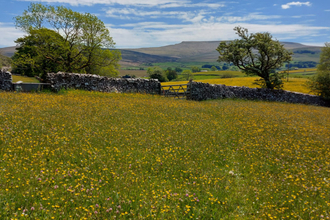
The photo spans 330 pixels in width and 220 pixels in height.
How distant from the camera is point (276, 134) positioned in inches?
476

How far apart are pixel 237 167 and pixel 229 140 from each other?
2783 mm

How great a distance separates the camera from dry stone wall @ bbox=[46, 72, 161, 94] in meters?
20.2

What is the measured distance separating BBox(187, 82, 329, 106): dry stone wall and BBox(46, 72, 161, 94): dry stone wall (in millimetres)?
4779

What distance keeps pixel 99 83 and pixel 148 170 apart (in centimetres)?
1797

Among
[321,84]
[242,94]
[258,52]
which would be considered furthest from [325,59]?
[242,94]

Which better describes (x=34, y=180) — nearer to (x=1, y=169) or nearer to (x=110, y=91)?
(x=1, y=169)

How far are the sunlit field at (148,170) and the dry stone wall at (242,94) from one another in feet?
52.6

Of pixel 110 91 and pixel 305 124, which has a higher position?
pixel 110 91

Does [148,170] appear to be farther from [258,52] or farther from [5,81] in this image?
[258,52]

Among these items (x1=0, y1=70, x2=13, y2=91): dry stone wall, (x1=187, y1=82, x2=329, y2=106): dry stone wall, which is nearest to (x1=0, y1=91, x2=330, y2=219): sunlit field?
(x1=0, y1=70, x2=13, y2=91): dry stone wall

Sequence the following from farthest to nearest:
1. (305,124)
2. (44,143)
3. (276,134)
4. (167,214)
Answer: (305,124) < (276,134) < (44,143) < (167,214)

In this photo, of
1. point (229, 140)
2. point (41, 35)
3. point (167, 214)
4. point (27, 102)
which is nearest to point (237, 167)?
point (229, 140)

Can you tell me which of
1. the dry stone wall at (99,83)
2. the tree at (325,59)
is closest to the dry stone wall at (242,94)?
the dry stone wall at (99,83)

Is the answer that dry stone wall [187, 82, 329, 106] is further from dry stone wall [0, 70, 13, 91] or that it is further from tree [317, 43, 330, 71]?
tree [317, 43, 330, 71]
